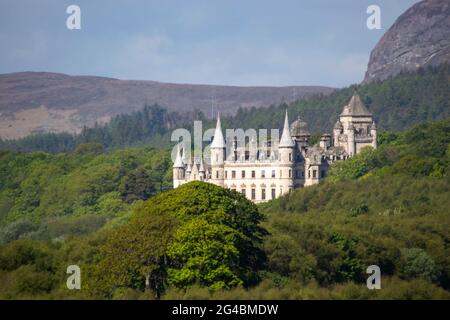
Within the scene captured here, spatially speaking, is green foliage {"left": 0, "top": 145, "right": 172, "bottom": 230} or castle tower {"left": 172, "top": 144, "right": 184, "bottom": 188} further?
green foliage {"left": 0, "top": 145, "right": 172, "bottom": 230}

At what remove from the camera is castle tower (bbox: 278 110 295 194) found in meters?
122

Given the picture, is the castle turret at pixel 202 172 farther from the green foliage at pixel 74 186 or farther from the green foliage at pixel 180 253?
the green foliage at pixel 180 253

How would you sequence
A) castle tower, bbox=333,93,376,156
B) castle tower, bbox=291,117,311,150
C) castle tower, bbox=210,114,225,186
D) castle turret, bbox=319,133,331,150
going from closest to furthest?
castle tower, bbox=210,114,225,186 < castle tower, bbox=291,117,311,150 < castle turret, bbox=319,133,331,150 < castle tower, bbox=333,93,376,156

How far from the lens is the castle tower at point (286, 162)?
399ft

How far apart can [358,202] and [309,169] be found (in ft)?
47.8

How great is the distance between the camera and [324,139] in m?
132

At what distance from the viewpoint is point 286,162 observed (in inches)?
4798

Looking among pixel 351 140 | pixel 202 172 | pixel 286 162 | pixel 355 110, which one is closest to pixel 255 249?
pixel 286 162

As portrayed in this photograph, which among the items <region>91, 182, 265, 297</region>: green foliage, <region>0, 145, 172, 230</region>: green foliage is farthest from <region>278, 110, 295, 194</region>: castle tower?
<region>91, 182, 265, 297</region>: green foliage

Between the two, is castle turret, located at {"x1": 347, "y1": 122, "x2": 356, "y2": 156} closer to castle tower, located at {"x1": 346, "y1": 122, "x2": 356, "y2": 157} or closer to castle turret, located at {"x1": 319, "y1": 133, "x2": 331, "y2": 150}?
castle tower, located at {"x1": 346, "y1": 122, "x2": 356, "y2": 157}

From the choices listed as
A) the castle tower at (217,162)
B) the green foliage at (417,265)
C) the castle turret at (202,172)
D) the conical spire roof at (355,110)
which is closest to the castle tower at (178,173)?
the castle turret at (202,172)

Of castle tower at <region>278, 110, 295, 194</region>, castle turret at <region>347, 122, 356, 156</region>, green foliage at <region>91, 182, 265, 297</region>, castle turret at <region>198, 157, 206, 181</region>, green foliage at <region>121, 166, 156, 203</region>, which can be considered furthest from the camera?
green foliage at <region>121, 166, 156, 203</region>

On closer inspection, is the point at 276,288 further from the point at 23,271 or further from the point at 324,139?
the point at 324,139
